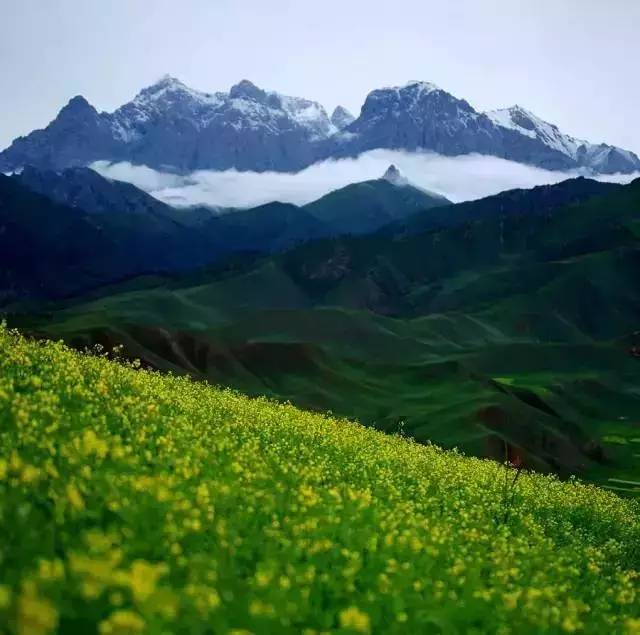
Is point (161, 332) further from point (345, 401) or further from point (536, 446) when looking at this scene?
point (536, 446)

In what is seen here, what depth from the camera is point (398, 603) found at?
9.58 meters

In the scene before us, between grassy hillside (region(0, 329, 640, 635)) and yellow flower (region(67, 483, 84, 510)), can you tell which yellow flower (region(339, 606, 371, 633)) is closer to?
grassy hillside (region(0, 329, 640, 635))

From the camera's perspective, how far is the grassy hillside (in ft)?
23.7

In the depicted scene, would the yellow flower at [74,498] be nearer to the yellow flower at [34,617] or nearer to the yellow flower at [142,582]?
the yellow flower at [142,582]

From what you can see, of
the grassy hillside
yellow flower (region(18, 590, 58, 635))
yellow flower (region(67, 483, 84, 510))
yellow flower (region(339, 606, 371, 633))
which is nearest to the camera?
yellow flower (region(18, 590, 58, 635))

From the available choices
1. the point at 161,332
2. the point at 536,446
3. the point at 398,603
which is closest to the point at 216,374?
the point at 161,332

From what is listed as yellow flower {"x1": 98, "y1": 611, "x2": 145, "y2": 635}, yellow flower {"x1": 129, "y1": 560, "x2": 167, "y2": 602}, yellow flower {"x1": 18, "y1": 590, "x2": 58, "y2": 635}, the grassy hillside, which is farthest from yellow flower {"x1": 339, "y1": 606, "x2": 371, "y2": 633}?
yellow flower {"x1": 18, "y1": 590, "x2": 58, "y2": 635}

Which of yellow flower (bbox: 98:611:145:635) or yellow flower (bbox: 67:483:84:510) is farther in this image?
yellow flower (bbox: 67:483:84:510)

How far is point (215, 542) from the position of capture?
10.1 metres

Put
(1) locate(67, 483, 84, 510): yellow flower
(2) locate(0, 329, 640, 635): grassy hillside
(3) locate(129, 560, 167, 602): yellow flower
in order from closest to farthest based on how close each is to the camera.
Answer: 1. (3) locate(129, 560, 167, 602): yellow flower
2. (2) locate(0, 329, 640, 635): grassy hillside
3. (1) locate(67, 483, 84, 510): yellow flower

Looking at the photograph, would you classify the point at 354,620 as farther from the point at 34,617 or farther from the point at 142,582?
the point at 34,617

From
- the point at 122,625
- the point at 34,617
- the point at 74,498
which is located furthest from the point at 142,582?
the point at 74,498

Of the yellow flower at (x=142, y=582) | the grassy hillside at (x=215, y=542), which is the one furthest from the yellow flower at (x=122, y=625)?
the yellow flower at (x=142, y=582)

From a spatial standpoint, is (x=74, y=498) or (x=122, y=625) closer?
(x=122, y=625)
